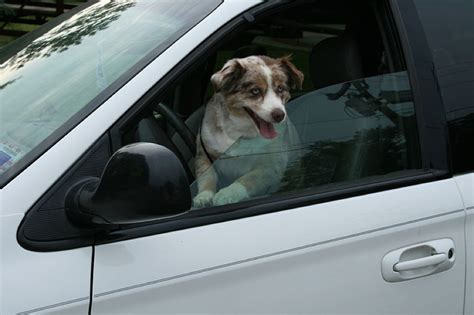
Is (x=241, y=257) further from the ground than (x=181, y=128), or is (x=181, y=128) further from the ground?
(x=181, y=128)

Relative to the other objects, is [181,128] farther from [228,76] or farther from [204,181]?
[204,181]

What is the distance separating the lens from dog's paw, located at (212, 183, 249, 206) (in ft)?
6.23

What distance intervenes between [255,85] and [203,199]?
68 centimetres

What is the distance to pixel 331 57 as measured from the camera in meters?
2.48

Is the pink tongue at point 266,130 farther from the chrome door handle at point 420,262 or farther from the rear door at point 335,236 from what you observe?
the chrome door handle at point 420,262

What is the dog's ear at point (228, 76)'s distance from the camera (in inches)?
92.6

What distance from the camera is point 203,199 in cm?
188

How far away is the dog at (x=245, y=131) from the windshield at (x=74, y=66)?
0.38m

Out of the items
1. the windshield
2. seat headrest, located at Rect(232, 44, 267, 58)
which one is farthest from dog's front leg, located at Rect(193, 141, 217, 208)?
seat headrest, located at Rect(232, 44, 267, 58)

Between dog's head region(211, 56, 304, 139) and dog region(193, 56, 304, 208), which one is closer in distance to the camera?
dog region(193, 56, 304, 208)

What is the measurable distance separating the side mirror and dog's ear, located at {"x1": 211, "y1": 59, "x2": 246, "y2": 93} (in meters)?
0.84

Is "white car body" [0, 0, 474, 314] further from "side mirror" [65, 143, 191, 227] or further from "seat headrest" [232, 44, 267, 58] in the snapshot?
"seat headrest" [232, 44, 267, 58]

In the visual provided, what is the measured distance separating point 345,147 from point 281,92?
1.25 ft

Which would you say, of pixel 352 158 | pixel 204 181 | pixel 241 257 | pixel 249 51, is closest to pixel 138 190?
pixel 241 257
